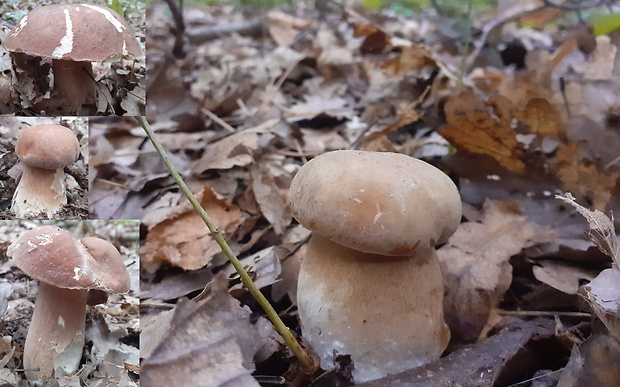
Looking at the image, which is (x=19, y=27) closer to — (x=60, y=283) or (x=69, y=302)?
(x=60, y=283)

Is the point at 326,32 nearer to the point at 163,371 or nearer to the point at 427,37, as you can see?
the point at 427,37

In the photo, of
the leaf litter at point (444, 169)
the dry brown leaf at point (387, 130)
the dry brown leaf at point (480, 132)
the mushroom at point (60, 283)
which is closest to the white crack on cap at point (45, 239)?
the mushroom at point (60, 283)

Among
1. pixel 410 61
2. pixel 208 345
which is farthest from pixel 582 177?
pixel 410 61

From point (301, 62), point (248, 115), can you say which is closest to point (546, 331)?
point (248, 115)

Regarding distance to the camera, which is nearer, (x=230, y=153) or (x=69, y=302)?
(x=69, y=302)

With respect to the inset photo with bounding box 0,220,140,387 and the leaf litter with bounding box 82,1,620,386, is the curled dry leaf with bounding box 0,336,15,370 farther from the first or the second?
the leaf litter with bounding box 82,1,620,386

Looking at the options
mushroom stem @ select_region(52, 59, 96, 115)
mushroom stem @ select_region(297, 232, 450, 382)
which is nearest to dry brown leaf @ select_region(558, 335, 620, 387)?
mushroom stem @ select_region(297, 232, 450, 382)
